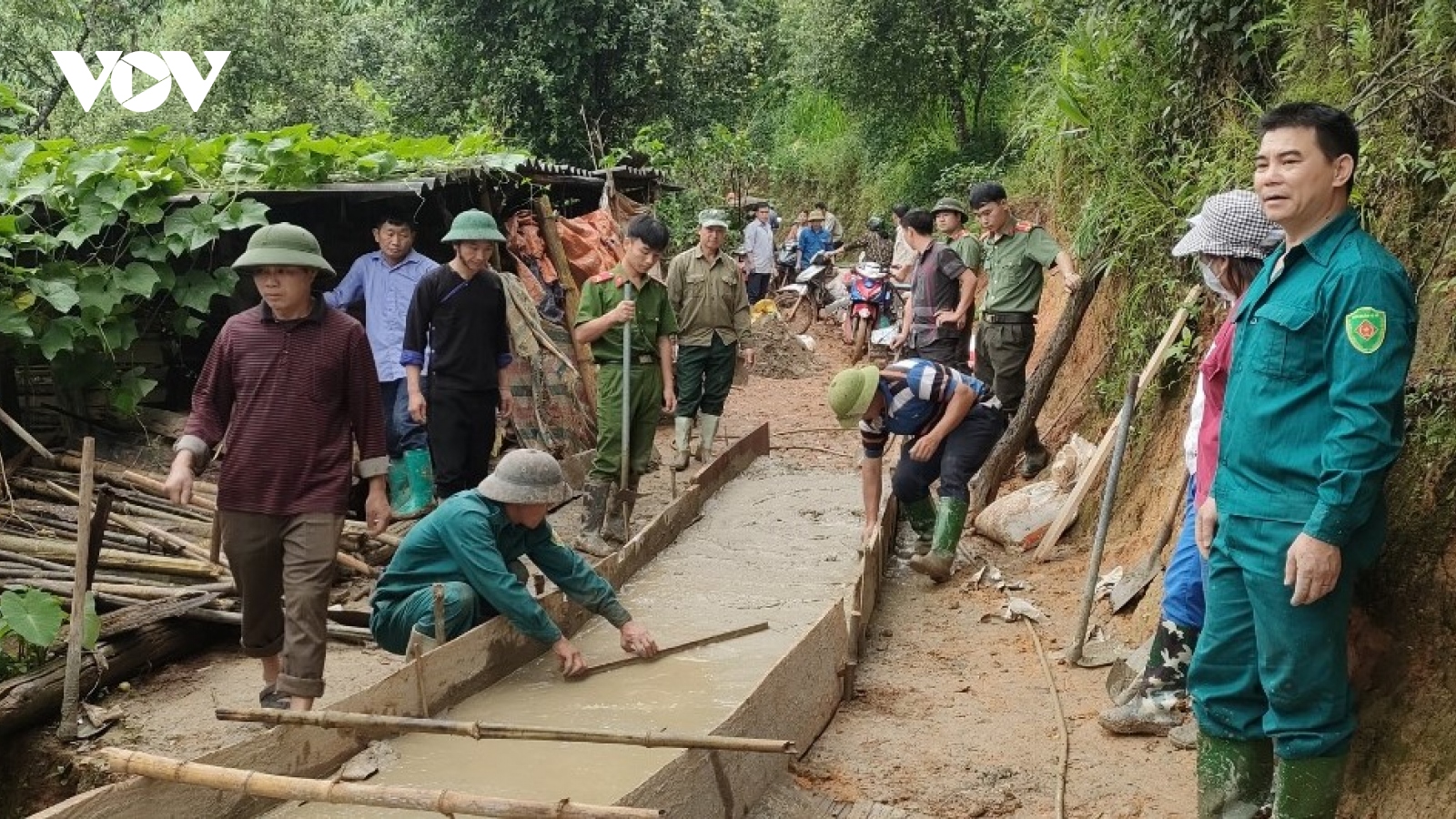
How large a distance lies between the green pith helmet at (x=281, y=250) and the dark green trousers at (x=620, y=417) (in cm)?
277

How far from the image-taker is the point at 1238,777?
3.21 m

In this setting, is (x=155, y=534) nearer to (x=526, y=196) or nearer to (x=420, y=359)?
(x=420, y=359)

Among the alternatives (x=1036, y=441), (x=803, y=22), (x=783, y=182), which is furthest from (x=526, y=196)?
(x=783, y=182)

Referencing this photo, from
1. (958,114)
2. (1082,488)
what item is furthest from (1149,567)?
(958,114)

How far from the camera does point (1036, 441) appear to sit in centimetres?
828

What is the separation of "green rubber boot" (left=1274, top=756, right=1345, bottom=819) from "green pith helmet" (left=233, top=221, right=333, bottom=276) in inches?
137

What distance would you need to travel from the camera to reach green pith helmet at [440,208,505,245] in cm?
621

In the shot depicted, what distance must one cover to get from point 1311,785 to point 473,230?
4616 millimetres

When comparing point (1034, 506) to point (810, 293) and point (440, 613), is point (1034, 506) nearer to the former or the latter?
point (440, 613)

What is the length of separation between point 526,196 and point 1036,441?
4.40m

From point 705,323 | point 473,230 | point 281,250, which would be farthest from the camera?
point 705,323

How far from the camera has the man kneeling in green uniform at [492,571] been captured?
14.7 ft

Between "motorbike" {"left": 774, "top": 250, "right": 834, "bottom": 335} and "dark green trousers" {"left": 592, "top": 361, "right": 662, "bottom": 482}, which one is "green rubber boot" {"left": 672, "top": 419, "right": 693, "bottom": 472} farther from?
"motorbike" {"left": 774, "top": 250, "right": 834, "bottom": 335}

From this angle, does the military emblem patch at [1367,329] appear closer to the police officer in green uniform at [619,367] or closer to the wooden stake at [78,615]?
the wooden stake at [78,615]
